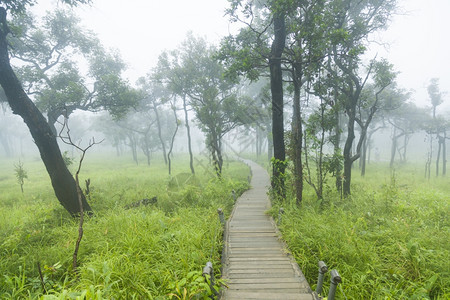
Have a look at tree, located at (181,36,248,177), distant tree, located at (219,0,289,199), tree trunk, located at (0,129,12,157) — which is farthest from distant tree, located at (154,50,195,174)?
tree trunk, located at (0,129,12,157)

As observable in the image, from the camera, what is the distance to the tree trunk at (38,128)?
7.57 m

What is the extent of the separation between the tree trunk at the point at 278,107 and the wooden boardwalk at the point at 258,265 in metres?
1.97

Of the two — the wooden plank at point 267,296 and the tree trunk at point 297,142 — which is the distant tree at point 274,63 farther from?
the wooden plank at point 267,296

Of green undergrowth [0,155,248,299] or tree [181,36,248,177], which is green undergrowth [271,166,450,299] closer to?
green undergrowth [0,155,248,299]

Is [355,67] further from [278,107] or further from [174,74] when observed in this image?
[174,74]

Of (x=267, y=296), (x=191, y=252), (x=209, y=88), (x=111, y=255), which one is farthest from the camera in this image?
(x=209, y=88)

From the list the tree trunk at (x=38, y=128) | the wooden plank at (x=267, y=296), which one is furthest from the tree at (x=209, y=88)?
the wooden plank at (x=267, y=296)

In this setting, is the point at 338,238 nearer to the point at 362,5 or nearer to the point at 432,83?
the point at 362,5

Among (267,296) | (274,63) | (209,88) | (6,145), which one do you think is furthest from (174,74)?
(6,145)

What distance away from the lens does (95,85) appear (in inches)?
626

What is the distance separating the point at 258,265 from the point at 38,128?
30.4 feet

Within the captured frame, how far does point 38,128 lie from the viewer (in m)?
7.89

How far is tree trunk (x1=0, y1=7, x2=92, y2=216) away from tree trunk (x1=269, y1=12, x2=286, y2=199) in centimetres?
838

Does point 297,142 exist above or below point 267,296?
above
